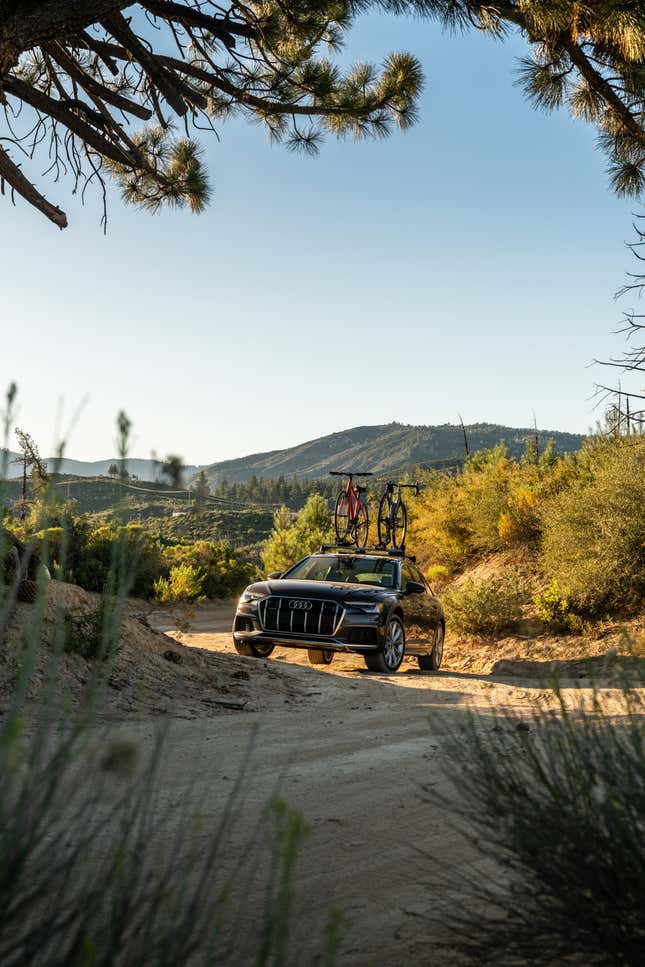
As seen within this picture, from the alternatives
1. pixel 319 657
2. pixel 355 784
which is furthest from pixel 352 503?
pixel 355 784

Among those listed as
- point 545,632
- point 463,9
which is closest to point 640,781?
point 463,9

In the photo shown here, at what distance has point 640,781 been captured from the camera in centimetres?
293

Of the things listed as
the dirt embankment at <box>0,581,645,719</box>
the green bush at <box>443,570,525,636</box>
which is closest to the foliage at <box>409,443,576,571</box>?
the green bush at <box>443,570,525,636</box>

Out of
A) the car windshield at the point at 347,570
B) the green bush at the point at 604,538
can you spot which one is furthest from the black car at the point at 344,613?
the green bush at the point at 604,538

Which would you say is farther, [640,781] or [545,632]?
[545,632]

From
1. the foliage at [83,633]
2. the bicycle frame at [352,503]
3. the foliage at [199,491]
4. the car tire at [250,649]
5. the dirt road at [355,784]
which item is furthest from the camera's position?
the bicycle frame at [352,503]

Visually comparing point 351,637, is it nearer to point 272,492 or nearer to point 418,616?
point 418,616

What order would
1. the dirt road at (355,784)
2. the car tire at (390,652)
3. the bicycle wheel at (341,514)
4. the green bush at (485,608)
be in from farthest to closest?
the bicycle wheel at (341,514), the green bush at (485,608), the car tire at (390,652), the dirt road at (355,784)

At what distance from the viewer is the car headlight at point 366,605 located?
11.4 m

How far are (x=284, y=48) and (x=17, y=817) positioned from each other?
1212cm

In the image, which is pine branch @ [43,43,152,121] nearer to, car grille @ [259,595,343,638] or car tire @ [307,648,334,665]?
car grille @ [259,595,343,638]

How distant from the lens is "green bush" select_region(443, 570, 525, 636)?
14.8 metres

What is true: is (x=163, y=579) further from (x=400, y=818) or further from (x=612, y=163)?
(x=400, y=818)

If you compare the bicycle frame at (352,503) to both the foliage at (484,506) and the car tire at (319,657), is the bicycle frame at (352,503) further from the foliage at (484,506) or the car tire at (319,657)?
the car tire at (319,657)
